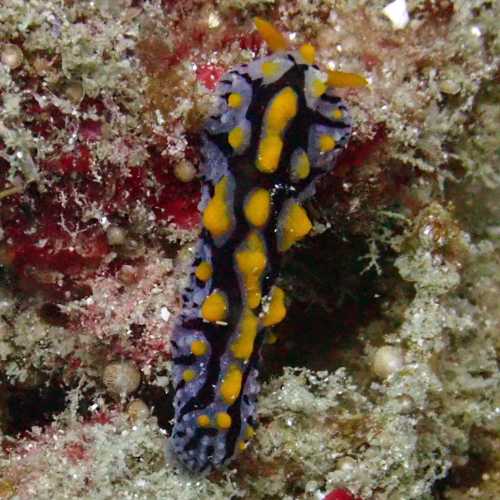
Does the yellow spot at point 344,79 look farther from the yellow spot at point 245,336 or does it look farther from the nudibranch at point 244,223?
the yellow spot at point 245,336

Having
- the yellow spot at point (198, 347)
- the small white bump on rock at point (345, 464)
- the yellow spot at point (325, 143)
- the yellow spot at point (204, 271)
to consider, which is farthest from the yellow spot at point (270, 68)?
the small white bump on rock at point (345, 464)

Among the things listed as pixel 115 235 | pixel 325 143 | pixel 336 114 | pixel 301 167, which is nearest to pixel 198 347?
pixel 115 235

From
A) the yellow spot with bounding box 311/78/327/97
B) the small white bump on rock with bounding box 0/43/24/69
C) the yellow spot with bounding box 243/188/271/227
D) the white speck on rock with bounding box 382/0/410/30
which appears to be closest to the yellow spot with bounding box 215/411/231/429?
the yellow spot with bounding box 243/188/271/227

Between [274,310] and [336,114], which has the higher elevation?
[336,114]

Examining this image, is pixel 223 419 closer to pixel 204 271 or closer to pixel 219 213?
pixel 204 271

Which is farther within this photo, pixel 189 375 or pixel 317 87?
pixel 189 375

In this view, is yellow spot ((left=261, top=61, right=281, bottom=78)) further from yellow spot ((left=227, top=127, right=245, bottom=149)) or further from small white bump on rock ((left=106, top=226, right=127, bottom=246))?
small white bump on rock ((left=106, top=226, right=127, bottom=246))
